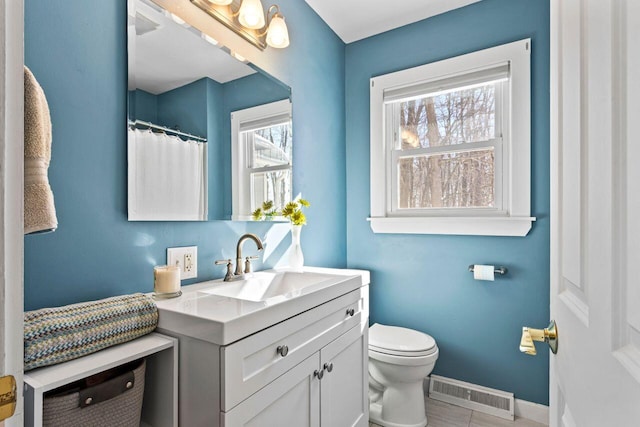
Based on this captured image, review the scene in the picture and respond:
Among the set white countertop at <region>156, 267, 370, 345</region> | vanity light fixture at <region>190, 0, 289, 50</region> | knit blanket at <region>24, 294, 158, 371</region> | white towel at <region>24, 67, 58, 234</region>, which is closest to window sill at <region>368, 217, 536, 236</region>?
white countertop at <region>156, 267, 370, 345</region>

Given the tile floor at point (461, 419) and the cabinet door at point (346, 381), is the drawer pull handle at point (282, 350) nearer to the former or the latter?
the cabinet door at point (346, 381)

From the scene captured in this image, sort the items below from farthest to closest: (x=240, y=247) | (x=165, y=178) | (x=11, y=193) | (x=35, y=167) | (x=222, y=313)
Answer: (x=240, y=247) → (x=165, y=178) → (x=222, y=313) → (x=35, y=167) → (x=11, y=193)

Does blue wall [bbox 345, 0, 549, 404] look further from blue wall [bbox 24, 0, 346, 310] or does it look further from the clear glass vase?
blue wall [bbox 24, 0, 346, 310]

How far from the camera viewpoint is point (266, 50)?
1.77 m

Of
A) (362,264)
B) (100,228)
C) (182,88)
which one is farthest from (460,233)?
(100,228)

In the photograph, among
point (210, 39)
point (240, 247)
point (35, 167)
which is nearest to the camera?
point (35, 167)

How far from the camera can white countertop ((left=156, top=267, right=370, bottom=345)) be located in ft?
2.87

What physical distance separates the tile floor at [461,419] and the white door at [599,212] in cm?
150

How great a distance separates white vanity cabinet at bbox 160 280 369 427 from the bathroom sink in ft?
0.33

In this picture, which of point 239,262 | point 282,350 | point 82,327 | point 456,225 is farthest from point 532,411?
point 82,327

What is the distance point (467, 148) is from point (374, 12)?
43.5 inches

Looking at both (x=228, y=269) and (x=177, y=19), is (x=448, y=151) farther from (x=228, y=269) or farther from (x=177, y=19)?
(x=177, y=19)

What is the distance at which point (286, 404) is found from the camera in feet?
3.63

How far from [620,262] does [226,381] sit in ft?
2.85
